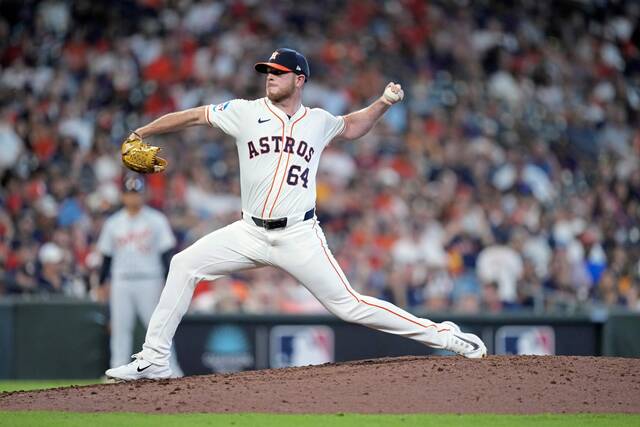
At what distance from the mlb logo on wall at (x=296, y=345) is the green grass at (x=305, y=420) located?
213 inches

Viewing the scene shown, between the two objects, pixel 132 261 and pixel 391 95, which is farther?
pixel 132 261

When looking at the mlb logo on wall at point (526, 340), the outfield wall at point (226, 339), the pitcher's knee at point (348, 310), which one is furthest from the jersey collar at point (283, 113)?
the mlb logo on wall at point (526, 340)

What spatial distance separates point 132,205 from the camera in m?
10.4

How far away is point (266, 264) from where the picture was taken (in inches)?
263

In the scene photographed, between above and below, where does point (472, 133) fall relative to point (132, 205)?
above

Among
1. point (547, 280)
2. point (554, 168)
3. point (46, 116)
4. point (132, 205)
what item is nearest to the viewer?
point (132, 205)

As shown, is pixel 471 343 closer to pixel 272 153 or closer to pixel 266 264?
pixel 266 264

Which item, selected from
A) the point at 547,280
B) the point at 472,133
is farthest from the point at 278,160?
the point at 472,133

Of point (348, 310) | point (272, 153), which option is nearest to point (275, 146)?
point (272, 153)

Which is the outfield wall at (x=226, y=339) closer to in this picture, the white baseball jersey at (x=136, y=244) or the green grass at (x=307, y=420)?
the white baseball jersey at (x=136, y=244)

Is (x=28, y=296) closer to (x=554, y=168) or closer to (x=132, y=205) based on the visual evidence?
(x=132, y=205)

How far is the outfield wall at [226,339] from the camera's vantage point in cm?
1130

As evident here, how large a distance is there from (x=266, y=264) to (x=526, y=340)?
5566mm

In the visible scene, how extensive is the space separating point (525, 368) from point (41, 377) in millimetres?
5943
